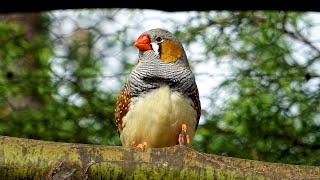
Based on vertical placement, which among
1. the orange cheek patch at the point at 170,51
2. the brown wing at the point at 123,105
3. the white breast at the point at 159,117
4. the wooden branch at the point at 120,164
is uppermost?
the orange cheek patch at the point at 170,51

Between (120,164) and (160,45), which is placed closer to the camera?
(120,164)

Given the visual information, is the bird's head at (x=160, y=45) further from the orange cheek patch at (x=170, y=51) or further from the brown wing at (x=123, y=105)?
the brown wing at (x=123, y=105)

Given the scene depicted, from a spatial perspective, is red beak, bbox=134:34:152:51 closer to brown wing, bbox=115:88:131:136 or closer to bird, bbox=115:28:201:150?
bird, bbox=115:28:201:150

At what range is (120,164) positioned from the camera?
278 centimetres

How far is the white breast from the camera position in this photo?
3699mm

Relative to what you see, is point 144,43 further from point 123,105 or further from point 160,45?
point 123,105

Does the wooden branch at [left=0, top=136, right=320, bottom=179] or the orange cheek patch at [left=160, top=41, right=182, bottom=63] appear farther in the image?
the orange cheek patch at [left=160, top=41, right=182, bottom=63]

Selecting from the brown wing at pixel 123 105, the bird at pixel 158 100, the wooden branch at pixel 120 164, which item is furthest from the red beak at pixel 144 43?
the wooden branch at pixel 120 164

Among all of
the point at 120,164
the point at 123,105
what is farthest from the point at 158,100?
the point at 120,164

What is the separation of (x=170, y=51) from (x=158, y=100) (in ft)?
1.23

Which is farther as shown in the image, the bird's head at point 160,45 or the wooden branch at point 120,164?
the bird's head at point 160,45

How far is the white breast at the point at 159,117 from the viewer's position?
3.70 metres

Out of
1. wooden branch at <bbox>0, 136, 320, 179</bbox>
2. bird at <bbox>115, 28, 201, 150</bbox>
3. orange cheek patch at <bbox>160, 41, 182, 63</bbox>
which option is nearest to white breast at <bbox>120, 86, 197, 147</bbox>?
bird at <bbox>115, 28, 201, 150</bbox>

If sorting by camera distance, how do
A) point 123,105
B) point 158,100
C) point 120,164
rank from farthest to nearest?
point 123,105
point 158,100
point 120,164
